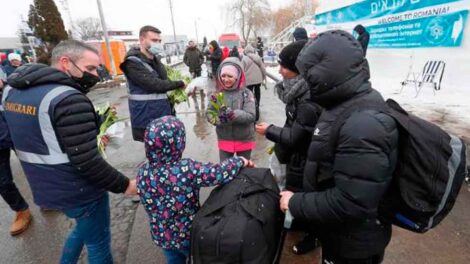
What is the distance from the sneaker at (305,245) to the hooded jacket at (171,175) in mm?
1322

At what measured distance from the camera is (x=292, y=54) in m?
2.41

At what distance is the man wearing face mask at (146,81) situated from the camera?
10.8 ft

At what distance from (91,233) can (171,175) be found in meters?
0.94

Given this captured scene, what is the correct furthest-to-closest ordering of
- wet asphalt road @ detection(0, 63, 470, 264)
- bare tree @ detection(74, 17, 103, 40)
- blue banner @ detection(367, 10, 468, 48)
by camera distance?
bare tree @ detection(74, 17, 103, 40)
blue banner @ detection(367, 10, 468, 48)
wet asphalt road @ detection(0, 63, 470, 264)

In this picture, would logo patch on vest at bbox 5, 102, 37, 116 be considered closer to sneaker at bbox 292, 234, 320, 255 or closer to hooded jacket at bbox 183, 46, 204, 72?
sneaker at bbox 292, 234, 320, 255

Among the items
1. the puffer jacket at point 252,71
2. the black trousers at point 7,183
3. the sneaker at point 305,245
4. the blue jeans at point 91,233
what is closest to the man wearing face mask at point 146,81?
the black trousers at point 7,183

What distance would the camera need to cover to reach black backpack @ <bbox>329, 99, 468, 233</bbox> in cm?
122

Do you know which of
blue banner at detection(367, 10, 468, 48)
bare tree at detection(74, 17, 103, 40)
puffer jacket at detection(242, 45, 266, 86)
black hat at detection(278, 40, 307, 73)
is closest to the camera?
A: black hat at detection(278, 40, 307, 73)

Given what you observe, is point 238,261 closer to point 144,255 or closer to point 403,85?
point 144,255

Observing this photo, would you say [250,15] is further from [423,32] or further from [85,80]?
[85,80]

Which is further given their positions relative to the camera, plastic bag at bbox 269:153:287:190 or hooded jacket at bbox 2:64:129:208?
plastic bag at bbox 269:153:287:190

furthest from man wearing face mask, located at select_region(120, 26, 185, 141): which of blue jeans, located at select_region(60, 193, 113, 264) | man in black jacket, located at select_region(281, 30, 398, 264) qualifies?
man in black jacket, located at select_region(281, 30, 398, 264)

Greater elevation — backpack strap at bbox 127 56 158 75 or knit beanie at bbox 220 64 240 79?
Answer: backpack strap at bbox 127 56 158 75

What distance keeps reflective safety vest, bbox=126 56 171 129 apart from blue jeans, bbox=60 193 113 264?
1.48m
